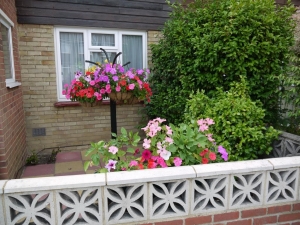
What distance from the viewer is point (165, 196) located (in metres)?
1.49

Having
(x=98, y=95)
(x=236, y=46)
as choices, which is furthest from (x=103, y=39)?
(x=236, y=46)

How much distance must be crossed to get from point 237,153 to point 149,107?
2.29 meters

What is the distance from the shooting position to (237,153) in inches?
88.8

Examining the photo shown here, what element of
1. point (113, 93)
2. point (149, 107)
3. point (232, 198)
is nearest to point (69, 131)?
point (149, 107)

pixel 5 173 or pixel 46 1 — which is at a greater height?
pixel 46 1

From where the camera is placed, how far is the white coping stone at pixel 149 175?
141 centimetres

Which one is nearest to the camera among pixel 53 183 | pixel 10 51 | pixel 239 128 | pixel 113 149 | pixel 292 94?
pixel 53 183

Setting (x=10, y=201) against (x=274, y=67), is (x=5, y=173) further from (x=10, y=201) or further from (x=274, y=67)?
(x=274, y=67)

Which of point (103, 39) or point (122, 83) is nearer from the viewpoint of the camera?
point (122, 83)

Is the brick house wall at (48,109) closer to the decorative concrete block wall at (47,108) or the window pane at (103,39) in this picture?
the decorative concrete block wall at (47,108)

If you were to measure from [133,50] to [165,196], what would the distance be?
3654 millimetres

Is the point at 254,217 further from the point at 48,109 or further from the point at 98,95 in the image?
the point at 48,109

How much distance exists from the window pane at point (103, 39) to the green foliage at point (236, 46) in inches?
63.4

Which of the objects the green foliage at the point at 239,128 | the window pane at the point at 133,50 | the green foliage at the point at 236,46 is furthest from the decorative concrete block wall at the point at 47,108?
the green foliage at the point at 239,128
